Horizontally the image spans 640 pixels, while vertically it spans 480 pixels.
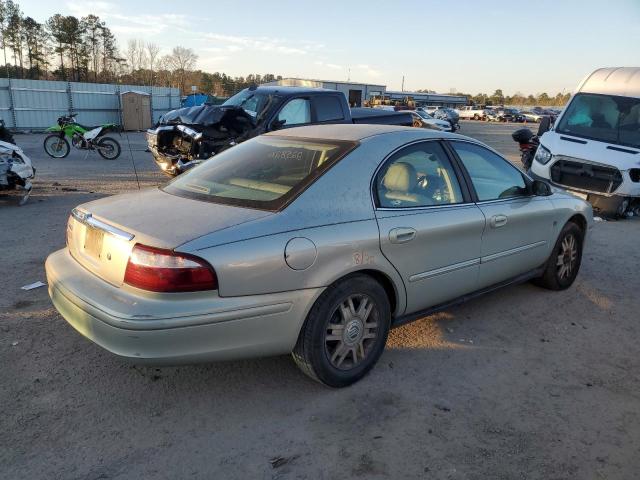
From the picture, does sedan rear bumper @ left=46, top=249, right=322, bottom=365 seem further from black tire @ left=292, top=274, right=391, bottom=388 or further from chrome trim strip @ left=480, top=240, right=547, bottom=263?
chrome trim strip @ left=480, top=240, right=547, bottom=263

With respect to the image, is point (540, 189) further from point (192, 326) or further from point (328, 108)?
point (328, 108)

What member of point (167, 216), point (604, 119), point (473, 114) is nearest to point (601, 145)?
point (604, 119)

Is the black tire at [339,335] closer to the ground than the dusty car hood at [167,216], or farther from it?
closer to the ground

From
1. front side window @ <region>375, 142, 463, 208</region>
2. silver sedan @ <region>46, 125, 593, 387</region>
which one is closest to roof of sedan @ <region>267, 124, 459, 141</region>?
silver sedan @ <region>46, 125, 593, 387</region>

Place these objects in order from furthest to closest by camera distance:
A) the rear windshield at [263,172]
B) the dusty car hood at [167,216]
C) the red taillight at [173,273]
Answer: the rear windshield at [263,172], the dusty car hood at [167,216], the red taillight at [173,273]

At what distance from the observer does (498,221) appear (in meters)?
4.07

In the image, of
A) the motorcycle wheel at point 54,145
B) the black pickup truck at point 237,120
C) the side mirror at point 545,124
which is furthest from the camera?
Answer: the motorcycle wheel at point 54,145

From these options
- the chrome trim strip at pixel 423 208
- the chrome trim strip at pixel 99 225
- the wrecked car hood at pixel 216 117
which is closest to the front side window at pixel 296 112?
the wrecked car hood at pixel 216 117

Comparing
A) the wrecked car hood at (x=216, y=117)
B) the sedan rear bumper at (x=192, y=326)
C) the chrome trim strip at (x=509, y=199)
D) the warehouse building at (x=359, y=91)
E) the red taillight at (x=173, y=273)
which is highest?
the warehouse building at (x=359, y=91)

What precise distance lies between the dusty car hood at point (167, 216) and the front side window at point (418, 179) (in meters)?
0.92

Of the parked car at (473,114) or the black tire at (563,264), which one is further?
the parked car at (473,114)

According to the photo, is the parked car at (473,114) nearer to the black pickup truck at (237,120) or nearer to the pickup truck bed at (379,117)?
the pickup truck bed at (379,117)

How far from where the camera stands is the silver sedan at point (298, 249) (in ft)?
8.70

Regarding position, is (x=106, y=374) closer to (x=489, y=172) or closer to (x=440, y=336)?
(x=440, y=336)
